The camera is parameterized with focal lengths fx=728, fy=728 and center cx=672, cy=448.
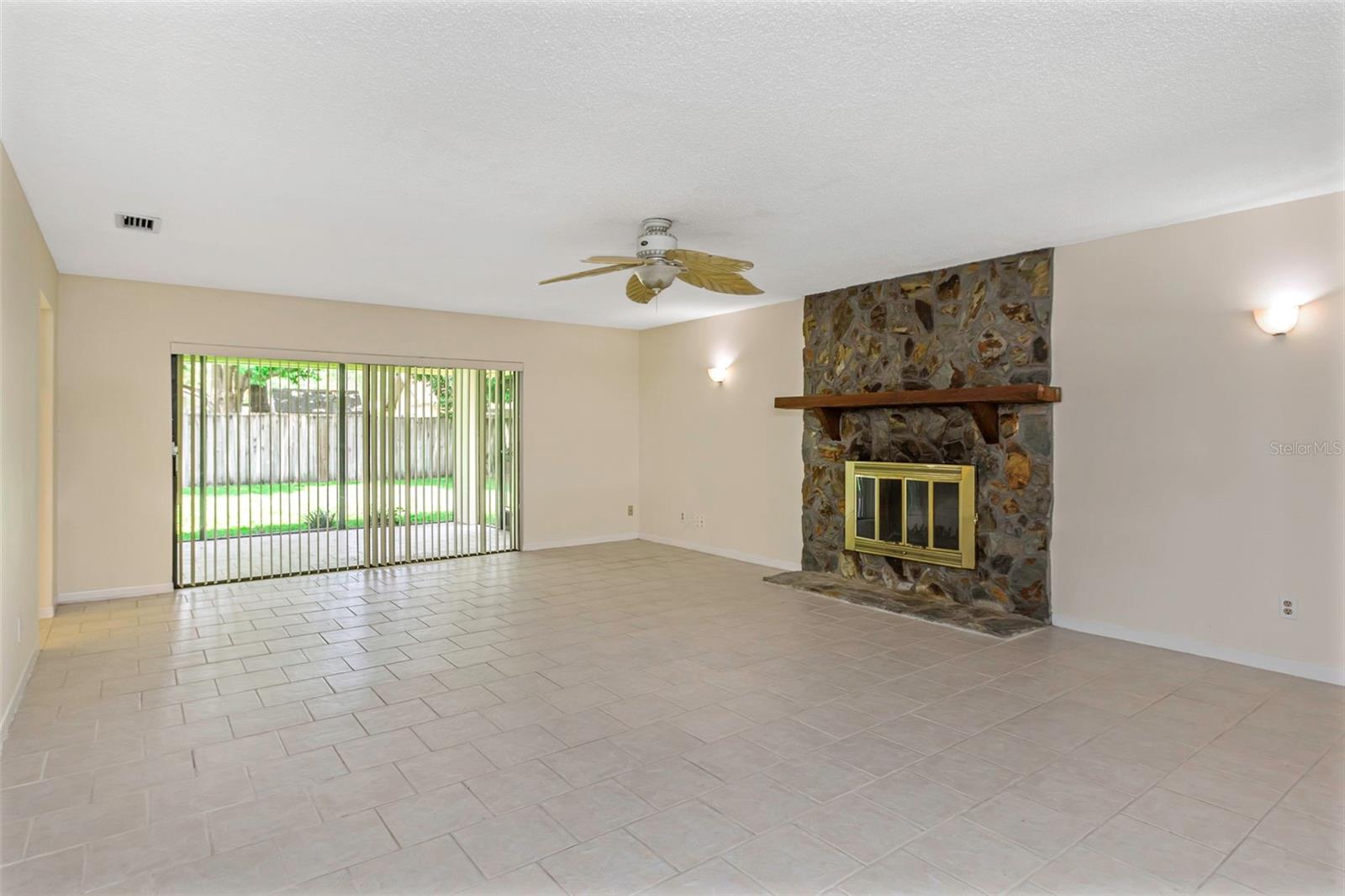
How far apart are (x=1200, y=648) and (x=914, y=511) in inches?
78.8

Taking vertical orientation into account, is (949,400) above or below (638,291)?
below

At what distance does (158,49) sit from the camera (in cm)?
232

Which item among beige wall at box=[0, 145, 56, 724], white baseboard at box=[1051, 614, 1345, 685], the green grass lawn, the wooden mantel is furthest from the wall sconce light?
the green grass lawn

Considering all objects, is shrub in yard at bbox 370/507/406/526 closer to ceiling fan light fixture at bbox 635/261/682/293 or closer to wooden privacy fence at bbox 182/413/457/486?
wooden privacy fence at bbox 182/413/457/486

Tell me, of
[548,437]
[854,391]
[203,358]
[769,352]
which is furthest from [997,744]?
[203,358]

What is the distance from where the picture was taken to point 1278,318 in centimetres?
390

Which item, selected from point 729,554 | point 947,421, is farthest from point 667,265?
point 729,554

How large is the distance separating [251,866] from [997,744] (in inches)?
109

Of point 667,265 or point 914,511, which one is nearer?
point 667,265

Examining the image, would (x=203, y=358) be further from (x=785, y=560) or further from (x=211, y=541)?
(x=785, y=560)

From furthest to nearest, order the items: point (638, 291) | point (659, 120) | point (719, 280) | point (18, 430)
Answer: point (638, 291) → point (719, 280) → point (18, 430) → point (659, 120)

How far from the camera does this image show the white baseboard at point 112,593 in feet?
18.3

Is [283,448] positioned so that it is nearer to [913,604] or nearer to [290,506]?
[290,506]

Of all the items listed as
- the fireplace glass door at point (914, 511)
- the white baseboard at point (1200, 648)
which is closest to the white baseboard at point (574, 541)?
the fireplace glass door at point (914, 511)
